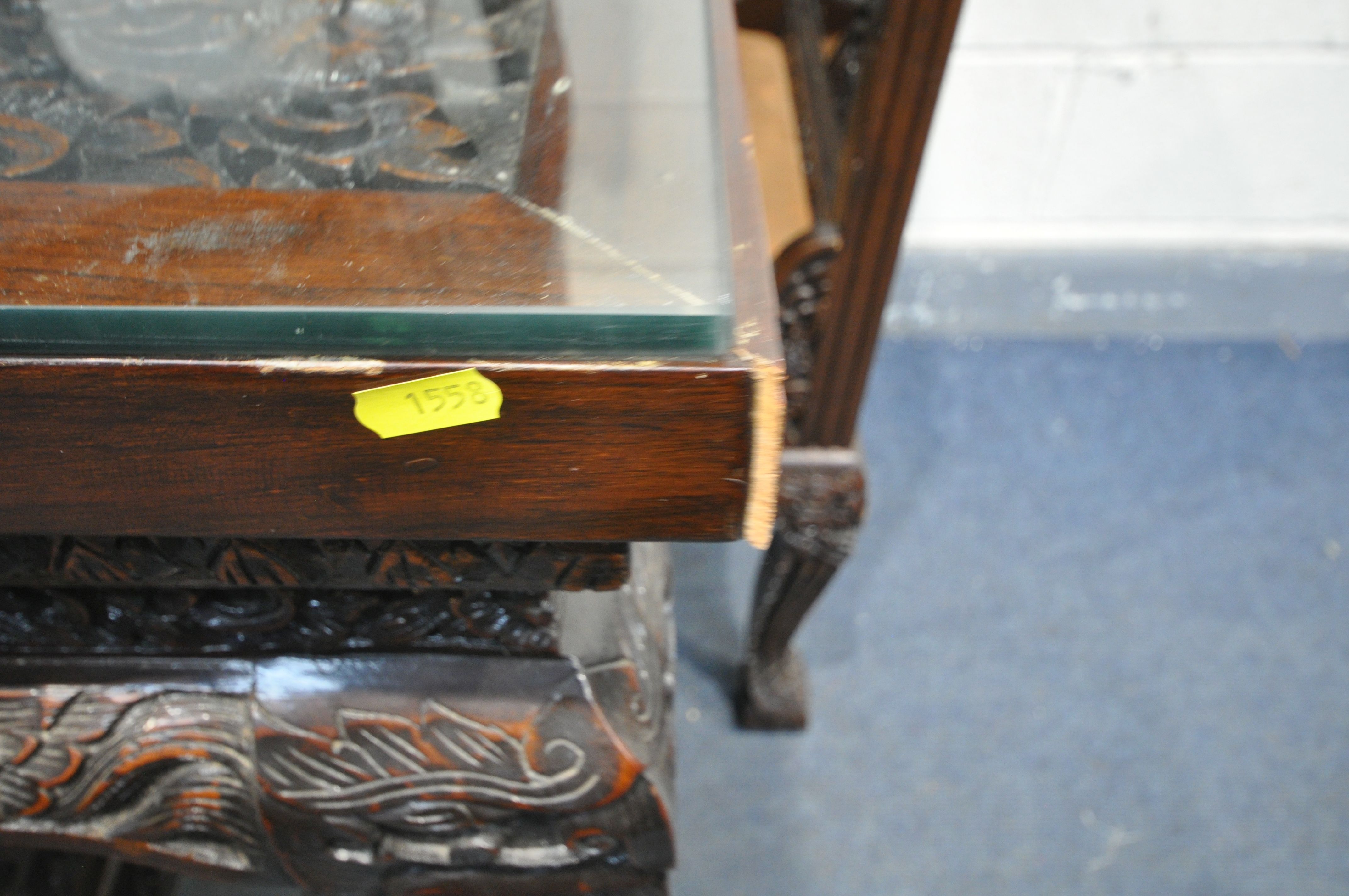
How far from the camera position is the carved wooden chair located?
72cm

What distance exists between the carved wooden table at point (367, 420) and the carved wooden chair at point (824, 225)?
249 millimetres

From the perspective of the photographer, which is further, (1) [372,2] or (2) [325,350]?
(1) [372,2]

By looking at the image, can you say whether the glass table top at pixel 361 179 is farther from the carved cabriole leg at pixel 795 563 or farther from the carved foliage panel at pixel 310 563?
the carved cabriole leg at pixel 795 563

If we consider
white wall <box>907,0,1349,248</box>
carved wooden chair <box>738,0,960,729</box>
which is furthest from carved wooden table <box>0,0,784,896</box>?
white wall <box>907,0,1349,248</box>

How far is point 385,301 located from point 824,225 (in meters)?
0.48

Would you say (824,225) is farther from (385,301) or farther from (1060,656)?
(1060,656)

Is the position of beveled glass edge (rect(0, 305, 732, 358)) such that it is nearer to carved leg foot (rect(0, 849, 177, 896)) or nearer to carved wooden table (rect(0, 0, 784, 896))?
carved wooden table (rect(0, 0, 784, 896))

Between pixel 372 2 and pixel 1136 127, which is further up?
pixel 372 2

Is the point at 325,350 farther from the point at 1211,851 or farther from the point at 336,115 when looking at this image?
the point at 1211,851

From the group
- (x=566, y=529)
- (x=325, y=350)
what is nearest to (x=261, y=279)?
(x=325, y=350)

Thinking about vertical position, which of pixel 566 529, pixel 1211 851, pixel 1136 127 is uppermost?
pixel 566 529

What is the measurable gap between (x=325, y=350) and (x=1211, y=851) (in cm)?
98

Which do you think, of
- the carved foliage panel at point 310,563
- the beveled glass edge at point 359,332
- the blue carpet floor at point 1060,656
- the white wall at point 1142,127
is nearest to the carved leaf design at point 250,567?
the carved foliage panel at point 310,563

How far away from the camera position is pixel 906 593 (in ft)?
3.96
